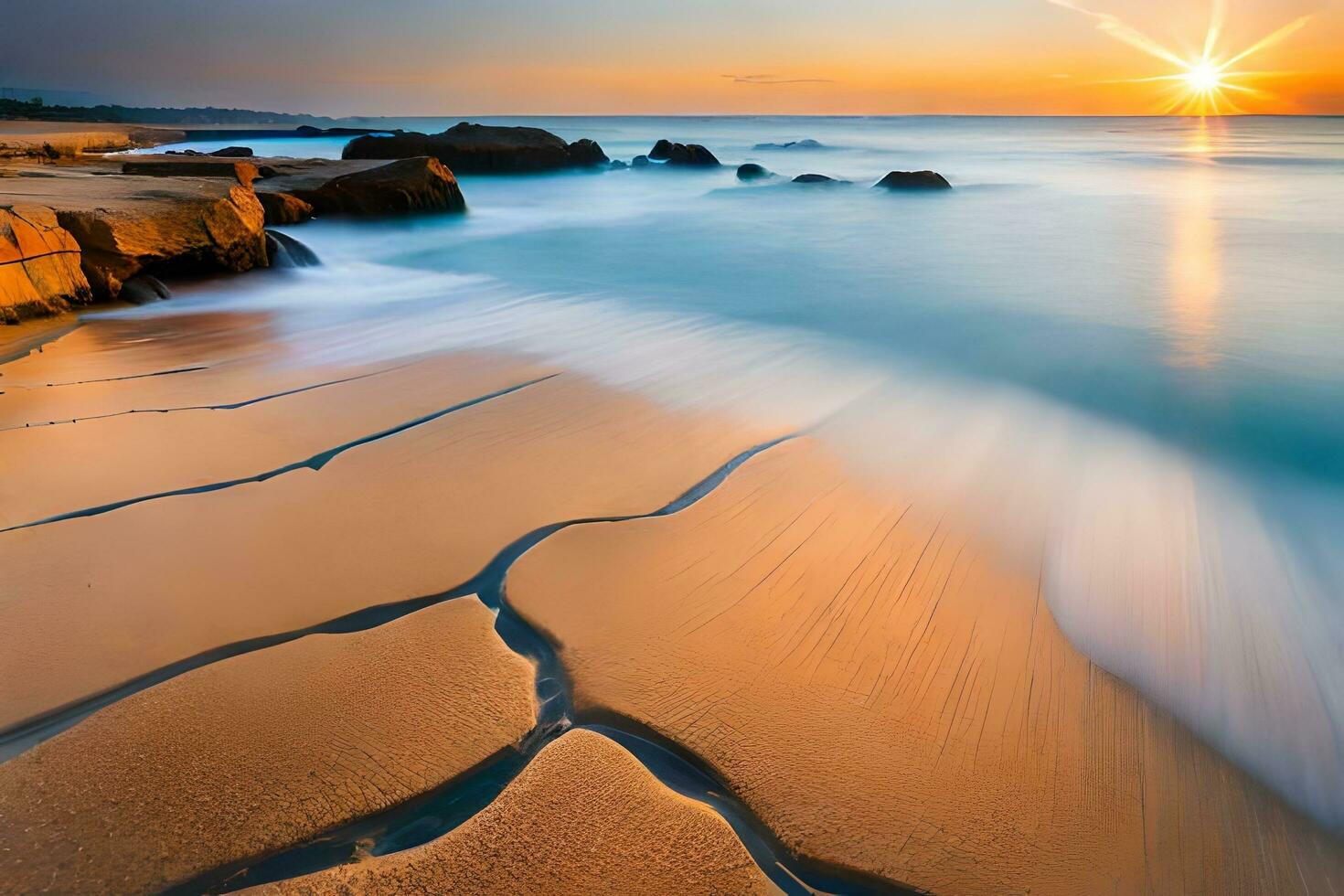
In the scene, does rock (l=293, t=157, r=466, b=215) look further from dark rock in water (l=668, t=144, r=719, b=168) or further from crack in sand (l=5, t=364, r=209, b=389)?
dark rock in water (l=668, t=144, r=719, b=168)

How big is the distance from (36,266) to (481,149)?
19298mm

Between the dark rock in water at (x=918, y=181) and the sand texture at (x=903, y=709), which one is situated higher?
the dark rock in water at (x=918, y=181)

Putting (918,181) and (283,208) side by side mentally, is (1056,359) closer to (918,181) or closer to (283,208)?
(283,208)

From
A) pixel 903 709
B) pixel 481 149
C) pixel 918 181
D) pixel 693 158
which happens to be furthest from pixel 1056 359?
pixel 693 158

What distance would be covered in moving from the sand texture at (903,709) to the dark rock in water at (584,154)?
85.3ft

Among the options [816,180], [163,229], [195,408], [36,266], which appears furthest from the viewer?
[816,180]

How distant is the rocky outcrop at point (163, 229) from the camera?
6.00 m

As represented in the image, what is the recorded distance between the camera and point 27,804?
154 centimetres

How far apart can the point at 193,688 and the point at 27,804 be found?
1.28ft

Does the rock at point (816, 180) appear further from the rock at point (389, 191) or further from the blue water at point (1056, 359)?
the rock at point (389, 191)

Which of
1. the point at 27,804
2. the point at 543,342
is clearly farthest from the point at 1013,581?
the point at 543,342

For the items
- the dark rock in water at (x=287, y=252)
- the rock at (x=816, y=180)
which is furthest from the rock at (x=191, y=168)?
the rock at (x=816, y=180)

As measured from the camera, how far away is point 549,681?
197 centimetres

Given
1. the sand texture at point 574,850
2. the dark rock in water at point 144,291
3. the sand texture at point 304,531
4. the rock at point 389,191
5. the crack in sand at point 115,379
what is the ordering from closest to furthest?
the sand texture at point 574,850 → the sand texture at point 304,531 → the crack in sand at point 115,379 → the dark rock in water at point 144,291 → the rock at point 389,191
